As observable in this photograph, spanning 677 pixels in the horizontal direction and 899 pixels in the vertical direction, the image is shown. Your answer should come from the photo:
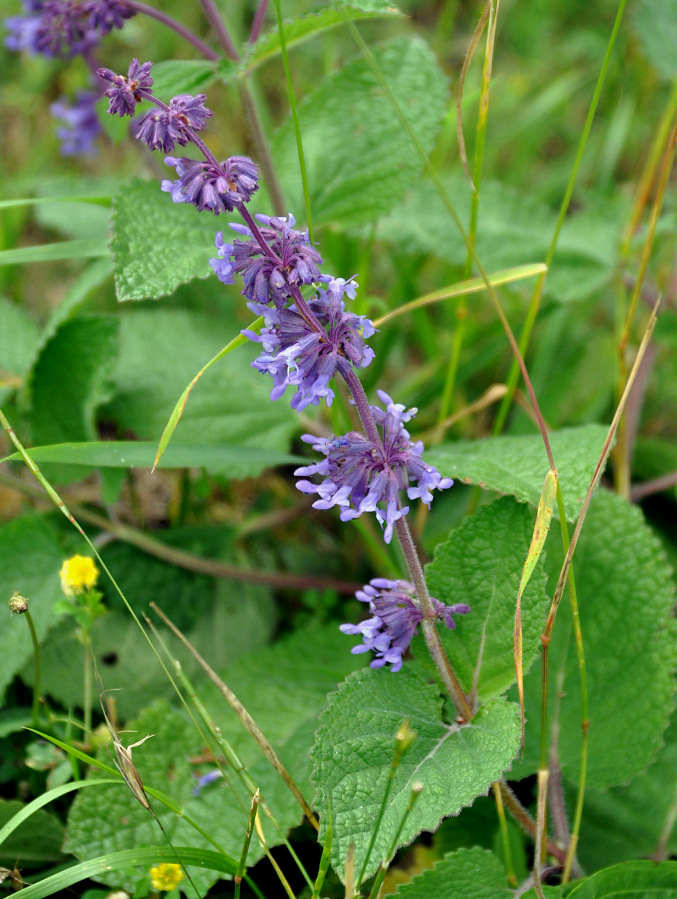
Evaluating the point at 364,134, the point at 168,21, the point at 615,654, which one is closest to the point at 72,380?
the point at 168,21

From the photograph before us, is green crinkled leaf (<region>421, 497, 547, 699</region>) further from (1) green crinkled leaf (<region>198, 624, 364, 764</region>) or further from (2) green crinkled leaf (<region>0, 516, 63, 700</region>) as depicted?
(2) green crinkled leaf (<region>0, 516, 63, 700</region>)

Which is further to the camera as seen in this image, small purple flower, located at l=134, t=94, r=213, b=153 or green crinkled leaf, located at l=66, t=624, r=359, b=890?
green crinkled leaf, located at l=66, t=624, r=359, b=890

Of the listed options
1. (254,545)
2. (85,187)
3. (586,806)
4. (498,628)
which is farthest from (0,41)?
(586,806)

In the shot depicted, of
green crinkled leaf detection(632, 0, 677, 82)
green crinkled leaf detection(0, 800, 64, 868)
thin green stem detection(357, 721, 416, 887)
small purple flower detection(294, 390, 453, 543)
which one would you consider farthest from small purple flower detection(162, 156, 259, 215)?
green crinkled leaf detection(632, 0, 677, 82)

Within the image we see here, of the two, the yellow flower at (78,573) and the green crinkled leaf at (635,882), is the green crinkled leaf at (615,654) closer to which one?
the green crinkled leaf at (635,882)

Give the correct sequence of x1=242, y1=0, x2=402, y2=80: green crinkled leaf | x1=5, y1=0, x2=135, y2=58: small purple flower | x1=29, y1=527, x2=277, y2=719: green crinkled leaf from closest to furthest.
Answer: x1=242, y1=0, x2=402, y2=80: green crinkled leaf
x1=5, y1=0, x2=135, y2=58: small purple flower
x1=29, y1=527, x2=277, y2=719: green crinkled leaf

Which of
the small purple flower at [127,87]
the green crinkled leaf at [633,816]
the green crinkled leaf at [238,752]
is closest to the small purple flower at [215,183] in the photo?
the small purple flower at [127,87]

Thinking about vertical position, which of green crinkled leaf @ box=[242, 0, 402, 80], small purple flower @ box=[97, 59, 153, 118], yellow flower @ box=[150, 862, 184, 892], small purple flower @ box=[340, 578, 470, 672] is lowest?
yellow flower @ box=[150, 862, 184, 892]

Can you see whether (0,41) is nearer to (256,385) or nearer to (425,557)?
(256,385)
